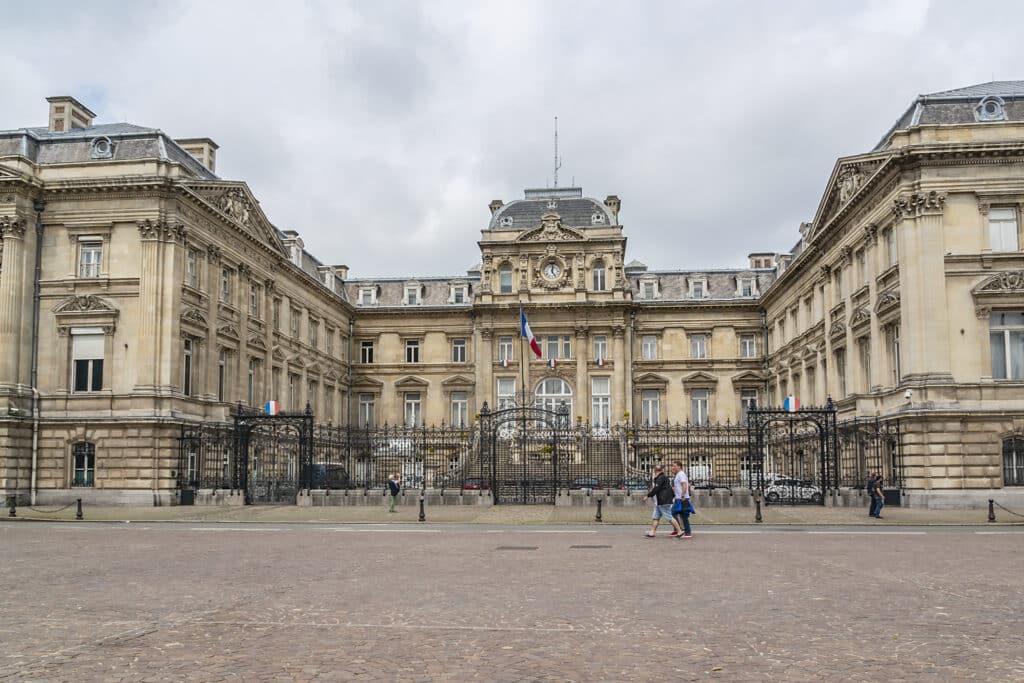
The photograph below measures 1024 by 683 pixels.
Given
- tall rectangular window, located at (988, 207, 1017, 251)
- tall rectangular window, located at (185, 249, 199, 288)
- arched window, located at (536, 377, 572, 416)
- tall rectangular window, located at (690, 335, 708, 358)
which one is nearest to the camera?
tall rectangular window, located at (988, 207, 1017, 251)

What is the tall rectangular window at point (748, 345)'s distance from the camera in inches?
2707

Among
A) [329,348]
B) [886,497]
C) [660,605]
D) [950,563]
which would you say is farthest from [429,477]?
[660,605]

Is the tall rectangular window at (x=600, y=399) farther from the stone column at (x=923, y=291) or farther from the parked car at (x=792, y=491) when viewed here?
the stone column at (x=923, y=291)

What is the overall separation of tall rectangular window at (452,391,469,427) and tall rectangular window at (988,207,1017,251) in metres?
39.6

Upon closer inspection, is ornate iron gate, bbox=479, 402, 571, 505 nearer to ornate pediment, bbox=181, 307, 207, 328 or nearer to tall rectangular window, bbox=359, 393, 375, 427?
ornate pediment, bbox=181, 307, 207, 328

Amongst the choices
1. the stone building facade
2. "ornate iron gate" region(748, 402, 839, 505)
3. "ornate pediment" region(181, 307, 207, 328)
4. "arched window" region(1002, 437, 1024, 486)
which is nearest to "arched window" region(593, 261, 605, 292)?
the stone building facade

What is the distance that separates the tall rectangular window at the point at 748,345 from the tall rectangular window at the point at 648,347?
6.16m

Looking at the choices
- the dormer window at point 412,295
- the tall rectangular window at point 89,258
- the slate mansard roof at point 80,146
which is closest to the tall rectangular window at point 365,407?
the dormer window at point 412,295

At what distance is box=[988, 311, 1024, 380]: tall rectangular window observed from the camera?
119 ft

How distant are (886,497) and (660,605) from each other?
2684 centimetres

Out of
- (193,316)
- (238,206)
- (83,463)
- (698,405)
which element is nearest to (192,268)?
(193,316)

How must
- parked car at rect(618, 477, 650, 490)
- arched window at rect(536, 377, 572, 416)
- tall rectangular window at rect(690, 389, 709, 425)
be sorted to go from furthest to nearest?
tall rectangular window at rect(690, 389, 709, 425)
arched window at rect(536, 377, 572, 416)
parked car at rect(618, 477, 650, 490)

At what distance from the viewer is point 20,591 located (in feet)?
44.3

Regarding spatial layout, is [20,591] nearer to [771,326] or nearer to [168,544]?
[168,544]
